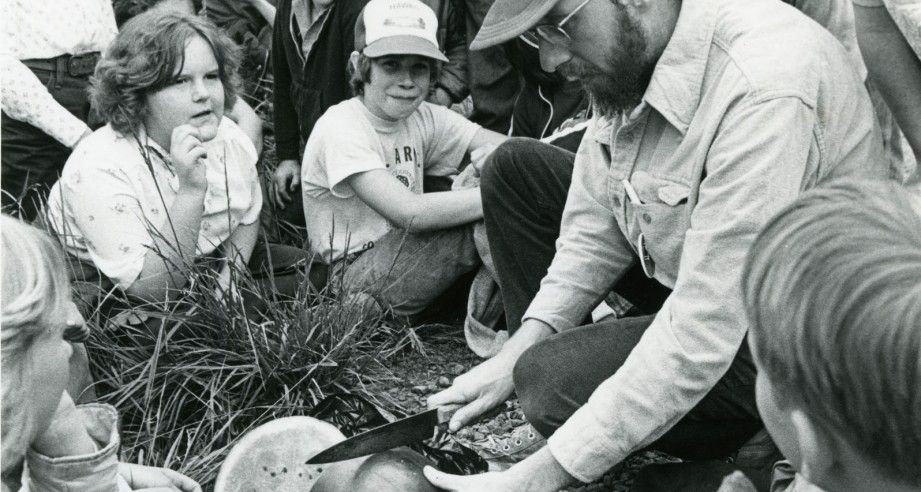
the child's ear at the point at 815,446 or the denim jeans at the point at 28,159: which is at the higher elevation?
the child's ear at the point at 815,446

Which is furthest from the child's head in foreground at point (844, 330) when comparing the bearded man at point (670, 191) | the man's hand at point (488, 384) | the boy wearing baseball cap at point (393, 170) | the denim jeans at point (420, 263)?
the denim jeans at point (420, 263)

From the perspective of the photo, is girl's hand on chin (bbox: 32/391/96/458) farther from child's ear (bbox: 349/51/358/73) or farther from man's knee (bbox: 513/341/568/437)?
child's ear (bbox: 349/51/358/73)

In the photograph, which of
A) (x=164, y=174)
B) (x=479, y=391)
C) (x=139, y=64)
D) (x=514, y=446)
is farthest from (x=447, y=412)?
(x=139, y=64)

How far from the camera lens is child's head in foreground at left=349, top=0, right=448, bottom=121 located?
5.11m

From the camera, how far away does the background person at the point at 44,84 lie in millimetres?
5344

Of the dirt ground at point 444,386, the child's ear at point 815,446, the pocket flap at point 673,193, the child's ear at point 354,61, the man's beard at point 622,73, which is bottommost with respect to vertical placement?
the dirt ground at point 444,386

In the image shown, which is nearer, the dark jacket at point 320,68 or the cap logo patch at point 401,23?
the cap logo patch at point 401,23

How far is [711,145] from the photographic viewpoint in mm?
3049

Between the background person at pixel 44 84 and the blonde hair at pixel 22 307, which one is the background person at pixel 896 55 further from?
the background person at pixel 44 84

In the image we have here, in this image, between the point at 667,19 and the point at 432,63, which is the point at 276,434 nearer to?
Answer: the point at 667,19

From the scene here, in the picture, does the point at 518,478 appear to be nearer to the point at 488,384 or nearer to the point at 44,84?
the point at 488,384

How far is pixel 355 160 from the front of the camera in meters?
4.96

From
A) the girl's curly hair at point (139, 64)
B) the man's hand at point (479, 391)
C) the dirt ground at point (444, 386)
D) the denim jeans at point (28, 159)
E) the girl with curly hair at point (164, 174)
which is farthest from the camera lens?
the denim jeans at point (28, 159)

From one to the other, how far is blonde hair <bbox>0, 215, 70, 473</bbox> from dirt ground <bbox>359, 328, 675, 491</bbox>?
1704mm
